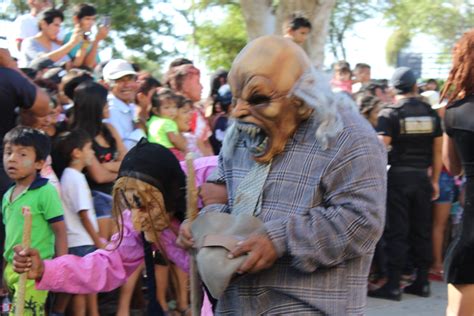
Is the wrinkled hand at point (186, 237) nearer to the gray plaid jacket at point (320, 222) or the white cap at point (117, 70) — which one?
the gray plaid jacket at point (320, 222)

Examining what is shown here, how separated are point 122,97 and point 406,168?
2534 mm

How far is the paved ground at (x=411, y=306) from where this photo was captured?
6426mm

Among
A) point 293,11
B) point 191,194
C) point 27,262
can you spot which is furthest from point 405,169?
point 27,262

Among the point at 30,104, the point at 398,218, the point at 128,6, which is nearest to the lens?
the point at 30,104

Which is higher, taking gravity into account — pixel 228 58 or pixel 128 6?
pixel 128 6

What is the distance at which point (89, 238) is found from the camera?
5121 millimetres

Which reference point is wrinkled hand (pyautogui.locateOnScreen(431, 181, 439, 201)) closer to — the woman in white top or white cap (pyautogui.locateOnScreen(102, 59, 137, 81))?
white cap (pyautogui.locateOnScreen(102, 59, 137, 81))

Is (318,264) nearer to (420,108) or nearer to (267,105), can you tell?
(267,105)

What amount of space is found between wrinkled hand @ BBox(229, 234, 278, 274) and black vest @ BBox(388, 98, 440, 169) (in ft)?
15.3

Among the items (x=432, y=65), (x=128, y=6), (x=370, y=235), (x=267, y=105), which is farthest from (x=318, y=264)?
(x=432, y=65)

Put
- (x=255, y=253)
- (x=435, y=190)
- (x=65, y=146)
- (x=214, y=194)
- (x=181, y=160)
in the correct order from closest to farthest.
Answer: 1. (x=255, y=253)
2. (x=214, y=194)
3. (x=65, y=146)
4. (x=181, y=160)
5. (x=435, y=190)

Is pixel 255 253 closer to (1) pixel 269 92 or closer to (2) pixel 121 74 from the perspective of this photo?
(1) pixel 269 92

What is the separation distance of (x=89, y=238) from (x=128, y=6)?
49.4 ft

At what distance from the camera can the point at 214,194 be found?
268 centimetres
